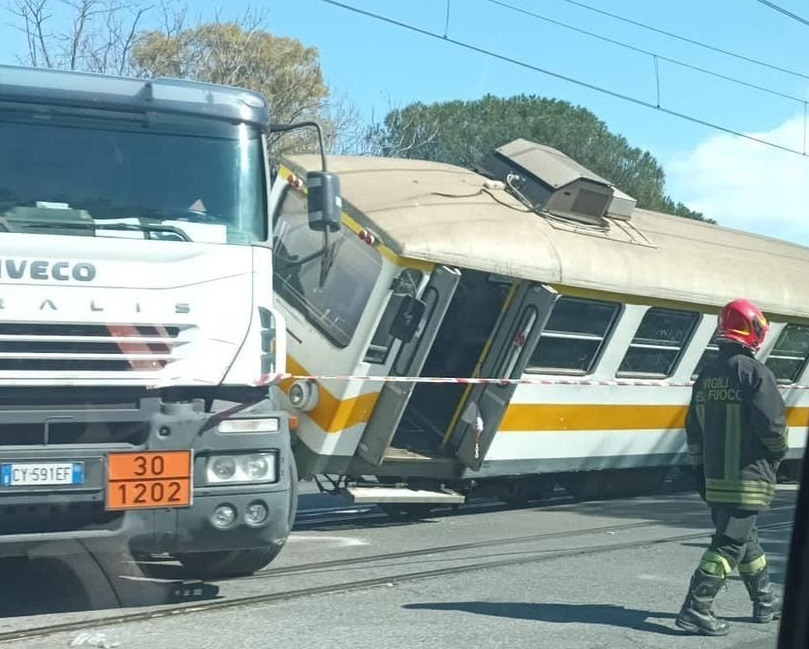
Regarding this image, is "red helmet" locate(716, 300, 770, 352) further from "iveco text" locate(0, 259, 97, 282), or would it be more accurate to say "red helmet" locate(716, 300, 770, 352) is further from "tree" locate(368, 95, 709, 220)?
"tree" locate(368, 95, 709, 220)

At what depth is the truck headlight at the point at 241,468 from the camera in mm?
6871

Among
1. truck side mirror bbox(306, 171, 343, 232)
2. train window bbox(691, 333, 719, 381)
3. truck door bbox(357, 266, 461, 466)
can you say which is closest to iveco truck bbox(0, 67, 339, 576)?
truck side mirror bbox(306, 171, 343, 232)

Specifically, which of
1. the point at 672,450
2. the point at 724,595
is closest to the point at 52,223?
the point at 724,595

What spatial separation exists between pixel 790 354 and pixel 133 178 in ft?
33.4

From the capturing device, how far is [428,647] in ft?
20.7

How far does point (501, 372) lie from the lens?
11.0 m

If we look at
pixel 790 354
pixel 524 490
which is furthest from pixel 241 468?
pixel 790 354

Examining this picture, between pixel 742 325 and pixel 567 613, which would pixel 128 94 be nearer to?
pixel 742 325

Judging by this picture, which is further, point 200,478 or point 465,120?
point 465,120

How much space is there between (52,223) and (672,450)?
870cm

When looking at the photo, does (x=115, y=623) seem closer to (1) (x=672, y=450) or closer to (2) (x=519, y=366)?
(2) (x=519, y=366)

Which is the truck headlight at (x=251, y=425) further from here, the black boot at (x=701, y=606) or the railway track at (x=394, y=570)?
the black boot at (x=701, y=606)

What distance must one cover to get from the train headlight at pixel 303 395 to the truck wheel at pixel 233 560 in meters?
2.30

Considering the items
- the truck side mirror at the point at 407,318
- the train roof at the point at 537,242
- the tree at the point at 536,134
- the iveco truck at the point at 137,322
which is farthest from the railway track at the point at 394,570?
the tree at the point at 536,134
